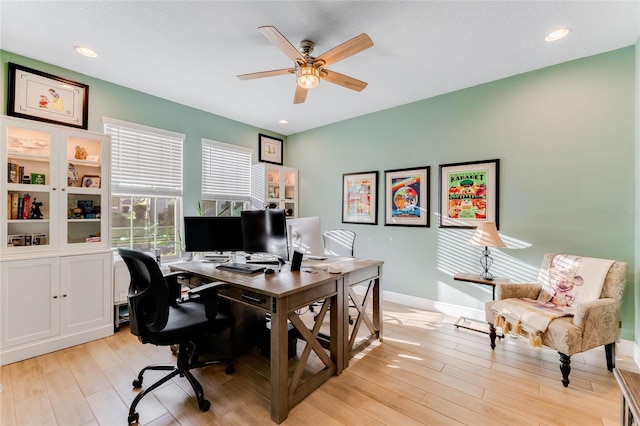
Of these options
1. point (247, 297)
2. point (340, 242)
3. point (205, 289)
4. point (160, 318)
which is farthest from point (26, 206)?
point (340, 242)

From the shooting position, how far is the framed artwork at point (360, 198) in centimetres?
420

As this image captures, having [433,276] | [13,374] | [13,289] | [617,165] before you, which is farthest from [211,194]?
[617,165]

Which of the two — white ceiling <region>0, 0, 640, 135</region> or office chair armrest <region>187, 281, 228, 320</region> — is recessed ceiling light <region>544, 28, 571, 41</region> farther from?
office chair armrest <region>187, 281, 228, 320</region>

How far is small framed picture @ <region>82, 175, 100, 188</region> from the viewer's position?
2.94 metres

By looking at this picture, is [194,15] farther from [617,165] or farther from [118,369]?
[617,165]

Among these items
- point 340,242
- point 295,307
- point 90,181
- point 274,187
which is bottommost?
point 295,307

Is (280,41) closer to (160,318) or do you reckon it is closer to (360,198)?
(160,318)

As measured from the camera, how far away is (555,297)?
2.54m

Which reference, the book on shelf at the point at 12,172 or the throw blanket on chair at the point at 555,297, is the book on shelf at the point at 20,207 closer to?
the book on shelf at the point at 12,172

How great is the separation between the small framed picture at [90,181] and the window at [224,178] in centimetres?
134

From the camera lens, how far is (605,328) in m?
2.14

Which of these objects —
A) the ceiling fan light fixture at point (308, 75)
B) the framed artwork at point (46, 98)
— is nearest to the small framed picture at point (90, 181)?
the framed artwork at point (46, 98)

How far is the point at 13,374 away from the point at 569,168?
17.2 ft

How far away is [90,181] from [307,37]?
2.68 m
